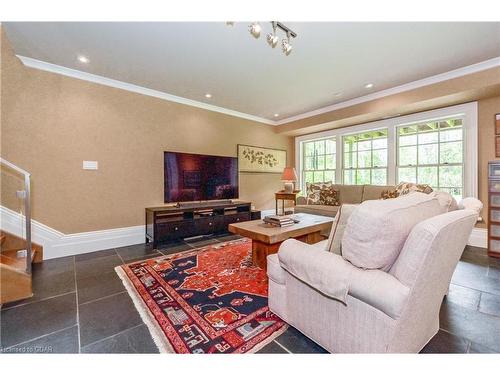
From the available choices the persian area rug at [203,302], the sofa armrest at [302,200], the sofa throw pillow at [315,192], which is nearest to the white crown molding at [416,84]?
the sofa throw pillow at [315,192]

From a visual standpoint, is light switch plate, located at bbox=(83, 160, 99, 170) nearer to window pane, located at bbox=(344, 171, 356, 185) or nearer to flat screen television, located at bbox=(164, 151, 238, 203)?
flat screen television, located at bbox=(164, 151, 238, 203)

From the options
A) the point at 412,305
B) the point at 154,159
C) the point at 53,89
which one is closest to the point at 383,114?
the point at 412,305

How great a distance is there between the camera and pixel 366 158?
4531 mm

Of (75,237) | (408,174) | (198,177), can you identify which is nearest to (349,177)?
(408,174)

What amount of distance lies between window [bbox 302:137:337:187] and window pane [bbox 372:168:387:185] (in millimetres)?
855

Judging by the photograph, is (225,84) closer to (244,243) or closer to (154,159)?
(154,159)

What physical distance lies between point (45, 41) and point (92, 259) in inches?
99.0

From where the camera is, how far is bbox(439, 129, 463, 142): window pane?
3439mm

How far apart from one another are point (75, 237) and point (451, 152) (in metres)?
5.81

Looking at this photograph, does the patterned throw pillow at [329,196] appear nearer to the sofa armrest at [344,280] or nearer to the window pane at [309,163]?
the window pane at [309,163]

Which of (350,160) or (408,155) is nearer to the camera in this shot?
(408,155)

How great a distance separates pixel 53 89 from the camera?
281cm

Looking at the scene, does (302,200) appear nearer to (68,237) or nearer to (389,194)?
(389,194)

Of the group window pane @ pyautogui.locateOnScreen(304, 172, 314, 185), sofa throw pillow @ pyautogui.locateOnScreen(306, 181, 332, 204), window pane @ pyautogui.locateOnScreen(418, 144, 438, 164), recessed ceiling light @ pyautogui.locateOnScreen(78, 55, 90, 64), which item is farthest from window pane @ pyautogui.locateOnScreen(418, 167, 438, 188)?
recessed ceiling light @ pyautogui.locateOnScreen(78, 55, 90, 64)
